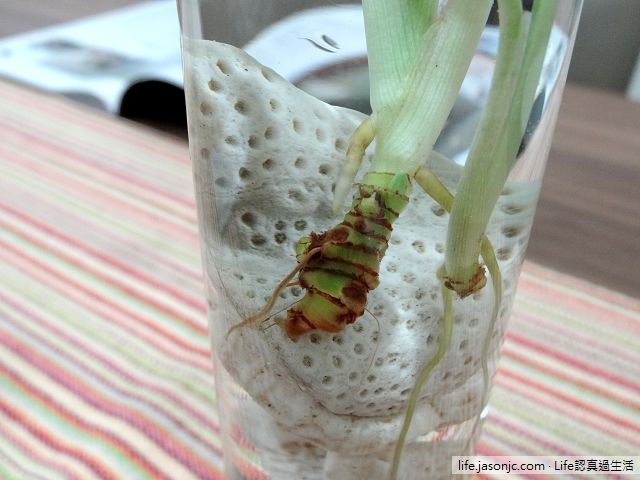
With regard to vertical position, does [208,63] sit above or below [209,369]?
above

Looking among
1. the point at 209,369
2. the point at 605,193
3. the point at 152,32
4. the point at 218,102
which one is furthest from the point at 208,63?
the point at 152,32

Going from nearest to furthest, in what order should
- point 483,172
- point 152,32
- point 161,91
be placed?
point 483,172, point 161,91, point 152,32

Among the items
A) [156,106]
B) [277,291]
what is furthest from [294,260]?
[156,106]

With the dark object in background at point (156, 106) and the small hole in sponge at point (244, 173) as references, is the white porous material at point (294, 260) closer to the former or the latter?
the small hole in sponge at point (244, 173)

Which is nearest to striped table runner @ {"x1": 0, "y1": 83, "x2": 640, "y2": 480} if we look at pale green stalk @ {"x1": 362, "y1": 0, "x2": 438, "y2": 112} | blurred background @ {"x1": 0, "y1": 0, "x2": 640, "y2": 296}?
blurred background @ {"x1": 0, "y1": 0, "x2": 640, "y2": 296}

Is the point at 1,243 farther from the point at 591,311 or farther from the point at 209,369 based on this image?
the point at 591,311

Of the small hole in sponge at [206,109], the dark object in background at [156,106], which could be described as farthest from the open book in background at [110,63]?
the small hole in sponge at [206,109]

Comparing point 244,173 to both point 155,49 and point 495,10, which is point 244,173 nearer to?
point 495,10
